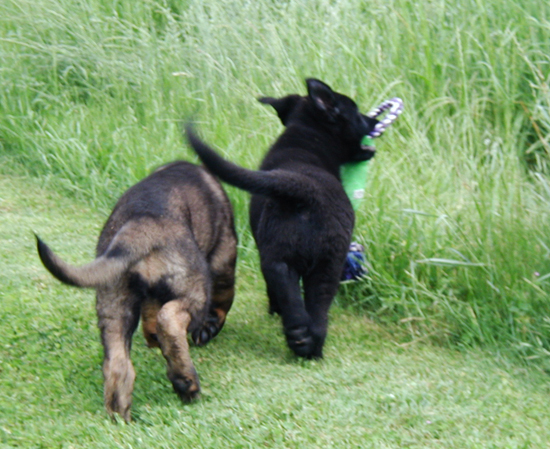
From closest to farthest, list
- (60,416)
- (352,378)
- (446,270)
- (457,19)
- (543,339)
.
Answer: (60,416), (352,378), (543,339), (446,270), (457,19)

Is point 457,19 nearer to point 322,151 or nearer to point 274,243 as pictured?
point 322,151

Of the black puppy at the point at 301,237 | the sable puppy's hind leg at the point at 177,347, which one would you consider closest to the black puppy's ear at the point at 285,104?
the black puppy at the point at 301,237

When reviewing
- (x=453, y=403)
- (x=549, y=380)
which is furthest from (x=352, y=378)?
(x=549, y=380)

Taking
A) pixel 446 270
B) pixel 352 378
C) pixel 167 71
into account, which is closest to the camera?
pixel 352 378

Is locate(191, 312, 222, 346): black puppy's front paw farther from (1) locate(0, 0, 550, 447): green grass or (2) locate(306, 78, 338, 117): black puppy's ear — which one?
(2) locate(306, 78, 338, 117): black puppy's ear

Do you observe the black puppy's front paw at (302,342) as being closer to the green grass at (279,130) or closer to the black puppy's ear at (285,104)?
the green grass at (279,130)

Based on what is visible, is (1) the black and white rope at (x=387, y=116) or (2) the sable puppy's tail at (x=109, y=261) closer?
(2) the sable puppy's tail at (x=109, y=261)

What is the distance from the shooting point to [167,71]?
8383mm

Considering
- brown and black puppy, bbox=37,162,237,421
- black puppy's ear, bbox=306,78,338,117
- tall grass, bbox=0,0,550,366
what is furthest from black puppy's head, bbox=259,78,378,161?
brown and black puppy, bbox=37,162,237,421

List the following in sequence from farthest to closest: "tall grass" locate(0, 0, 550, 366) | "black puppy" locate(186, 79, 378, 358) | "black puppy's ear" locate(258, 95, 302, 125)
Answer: "black puppy's ear" locate(258, 95, 302, 125) < "tall grass" locate(0, 0, 550, 366) < "black puppy" locate(186, 79, 378, 358)

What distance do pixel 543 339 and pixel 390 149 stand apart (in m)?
2.59

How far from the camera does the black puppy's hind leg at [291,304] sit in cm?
431

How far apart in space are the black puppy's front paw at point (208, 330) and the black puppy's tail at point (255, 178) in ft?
3.17

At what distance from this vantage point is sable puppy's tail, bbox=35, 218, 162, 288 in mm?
3408
